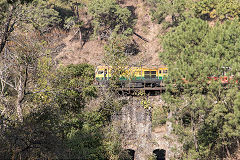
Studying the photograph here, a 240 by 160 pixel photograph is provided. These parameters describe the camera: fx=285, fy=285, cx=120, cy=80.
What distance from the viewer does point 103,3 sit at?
1738 inches

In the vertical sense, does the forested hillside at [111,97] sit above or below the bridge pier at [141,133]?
above

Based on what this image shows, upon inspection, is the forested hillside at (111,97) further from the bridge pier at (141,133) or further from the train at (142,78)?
the train at (142,78)

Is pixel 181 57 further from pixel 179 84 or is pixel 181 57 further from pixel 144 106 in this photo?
pixel 144 106

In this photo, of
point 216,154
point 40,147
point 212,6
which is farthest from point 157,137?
point 212,6

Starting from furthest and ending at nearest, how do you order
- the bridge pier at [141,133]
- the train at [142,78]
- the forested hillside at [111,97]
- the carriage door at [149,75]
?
the carriage door at [149,75] < the train at [142,78] < the bridge pier at [141,133] < the forested hillside at [111,97]

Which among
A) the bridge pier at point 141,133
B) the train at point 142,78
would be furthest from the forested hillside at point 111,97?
the train at point 142,78

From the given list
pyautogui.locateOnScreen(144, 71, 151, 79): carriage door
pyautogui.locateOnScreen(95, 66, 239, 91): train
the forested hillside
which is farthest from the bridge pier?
pyautogui.locateOnScreen(144, 71, 151, 79): carriage door

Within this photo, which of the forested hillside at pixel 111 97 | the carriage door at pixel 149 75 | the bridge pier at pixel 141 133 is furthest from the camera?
the carriage door at pixel 149 75

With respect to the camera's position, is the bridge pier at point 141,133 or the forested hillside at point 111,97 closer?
the forested hillside at point 111,97

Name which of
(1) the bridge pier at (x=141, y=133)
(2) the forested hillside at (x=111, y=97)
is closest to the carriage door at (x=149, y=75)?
(1) the bridge pier at (x=141, y=133)

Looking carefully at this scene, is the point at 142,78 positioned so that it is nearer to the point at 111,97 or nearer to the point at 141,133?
the point at 141,133

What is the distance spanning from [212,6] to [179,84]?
25.7 meters

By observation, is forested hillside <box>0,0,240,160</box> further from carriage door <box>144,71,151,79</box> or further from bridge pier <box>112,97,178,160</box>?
carriage door <box>144,71,151,79</box>

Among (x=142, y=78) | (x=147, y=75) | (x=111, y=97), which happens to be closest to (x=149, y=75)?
(x=147, y=75)
